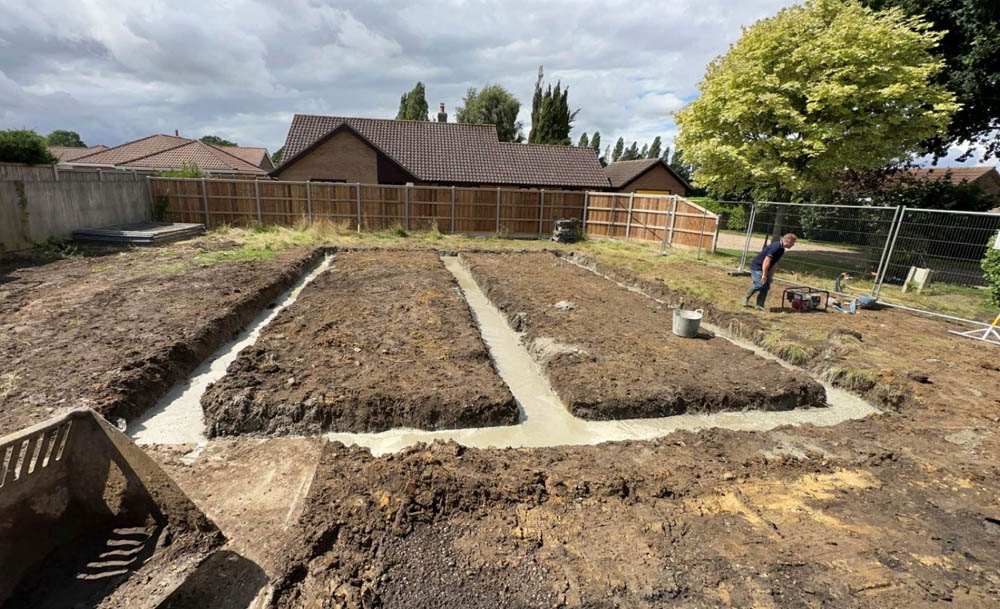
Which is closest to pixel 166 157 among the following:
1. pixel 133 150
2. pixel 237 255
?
pixel 133 150

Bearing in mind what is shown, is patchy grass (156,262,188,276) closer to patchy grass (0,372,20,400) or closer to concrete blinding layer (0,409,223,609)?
patchy grass (0,372,20,400)

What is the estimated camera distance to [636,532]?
2.57m

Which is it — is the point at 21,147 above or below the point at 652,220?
above

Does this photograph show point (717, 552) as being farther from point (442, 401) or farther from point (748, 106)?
point (748, 106)

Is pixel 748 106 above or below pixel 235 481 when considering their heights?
above

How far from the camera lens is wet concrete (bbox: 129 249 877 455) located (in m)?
3.89

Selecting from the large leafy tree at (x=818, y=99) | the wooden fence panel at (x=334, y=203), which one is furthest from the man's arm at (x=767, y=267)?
the wooden fence panel at (x=334, y=203)

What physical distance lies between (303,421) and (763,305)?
780 cm

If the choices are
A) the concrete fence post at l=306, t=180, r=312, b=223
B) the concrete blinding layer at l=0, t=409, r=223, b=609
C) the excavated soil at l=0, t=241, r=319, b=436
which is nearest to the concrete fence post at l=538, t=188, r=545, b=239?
the concrete fence post at l=306, t=180, r=312, b=223

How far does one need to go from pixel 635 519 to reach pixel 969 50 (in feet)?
55.7

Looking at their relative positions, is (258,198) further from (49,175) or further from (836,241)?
(836,241)

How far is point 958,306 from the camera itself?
8.55m

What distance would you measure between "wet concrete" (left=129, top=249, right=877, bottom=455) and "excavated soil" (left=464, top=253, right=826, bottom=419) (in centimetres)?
13

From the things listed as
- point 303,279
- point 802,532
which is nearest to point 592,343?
point 802,532
